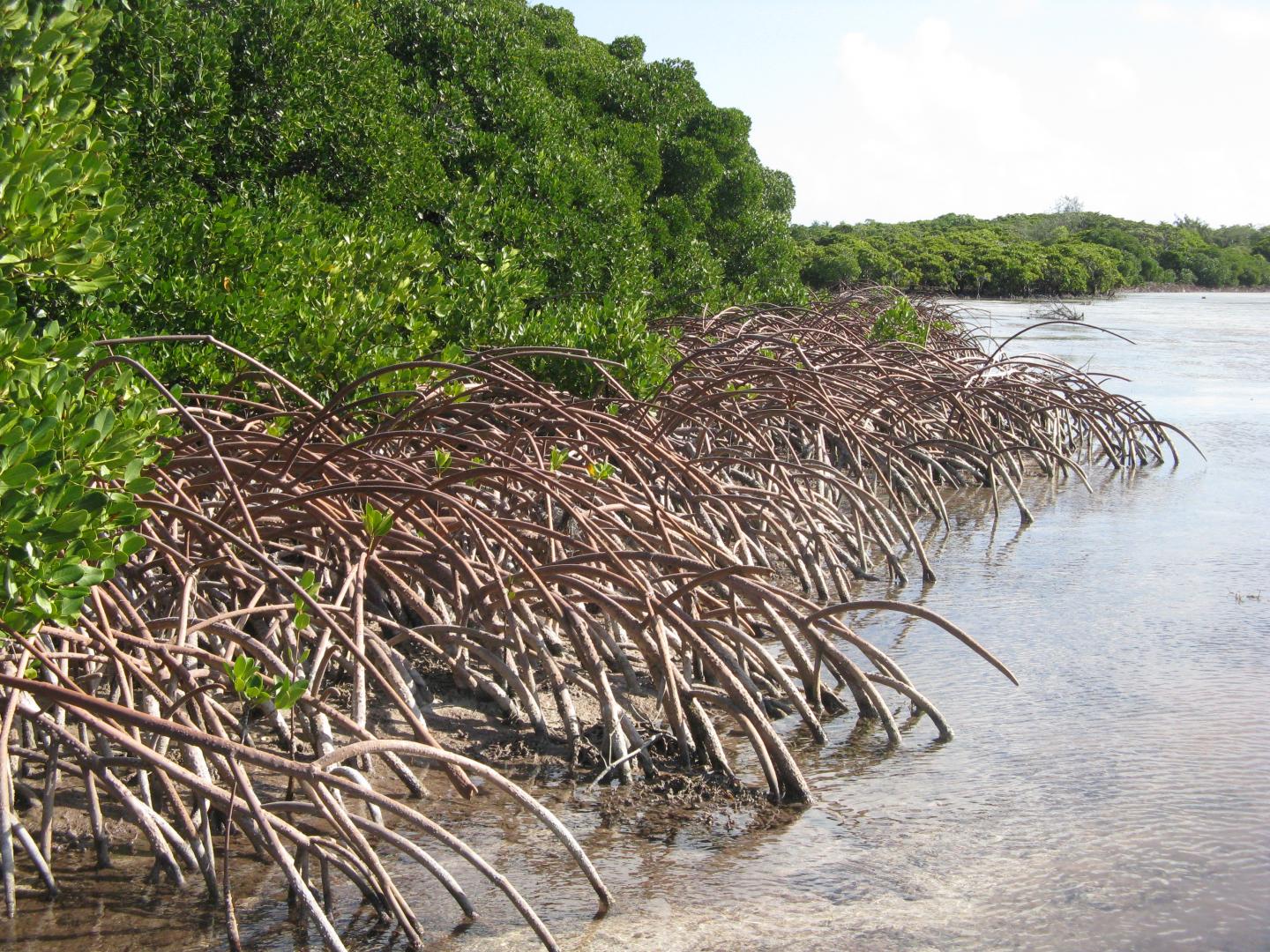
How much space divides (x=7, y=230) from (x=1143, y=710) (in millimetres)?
3508

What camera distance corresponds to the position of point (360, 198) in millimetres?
6508

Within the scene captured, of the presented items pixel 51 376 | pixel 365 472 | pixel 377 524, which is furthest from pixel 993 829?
pixel 51 376

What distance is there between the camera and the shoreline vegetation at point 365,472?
2.38 metres

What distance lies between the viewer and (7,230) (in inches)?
89.4

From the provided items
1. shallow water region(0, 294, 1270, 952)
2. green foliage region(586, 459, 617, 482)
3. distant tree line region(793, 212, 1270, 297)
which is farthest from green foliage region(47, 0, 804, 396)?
distant tree line region(793, 212, 1270, 297)

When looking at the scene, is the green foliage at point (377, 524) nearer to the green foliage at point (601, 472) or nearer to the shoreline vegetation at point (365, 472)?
the shoreline vegetation at point (365, 472)

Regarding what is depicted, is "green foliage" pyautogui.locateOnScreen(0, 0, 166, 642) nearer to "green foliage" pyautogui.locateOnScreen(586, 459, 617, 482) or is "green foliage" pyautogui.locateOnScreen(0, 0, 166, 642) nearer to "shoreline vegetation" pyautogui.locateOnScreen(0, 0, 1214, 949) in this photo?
"shoreline vegetation" pyautogui.locateOnScreen(0, 0, 1214, 949)

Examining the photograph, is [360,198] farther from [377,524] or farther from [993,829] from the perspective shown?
[993,829]

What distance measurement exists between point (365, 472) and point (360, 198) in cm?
304

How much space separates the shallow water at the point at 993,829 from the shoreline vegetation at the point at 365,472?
0.12m

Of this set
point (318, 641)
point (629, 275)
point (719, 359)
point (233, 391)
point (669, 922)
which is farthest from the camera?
point (629, 275)

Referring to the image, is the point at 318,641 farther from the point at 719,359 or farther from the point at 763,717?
the point at 719,359

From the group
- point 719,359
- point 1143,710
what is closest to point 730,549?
point 1143,710

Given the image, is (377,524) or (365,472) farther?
(365,472)
